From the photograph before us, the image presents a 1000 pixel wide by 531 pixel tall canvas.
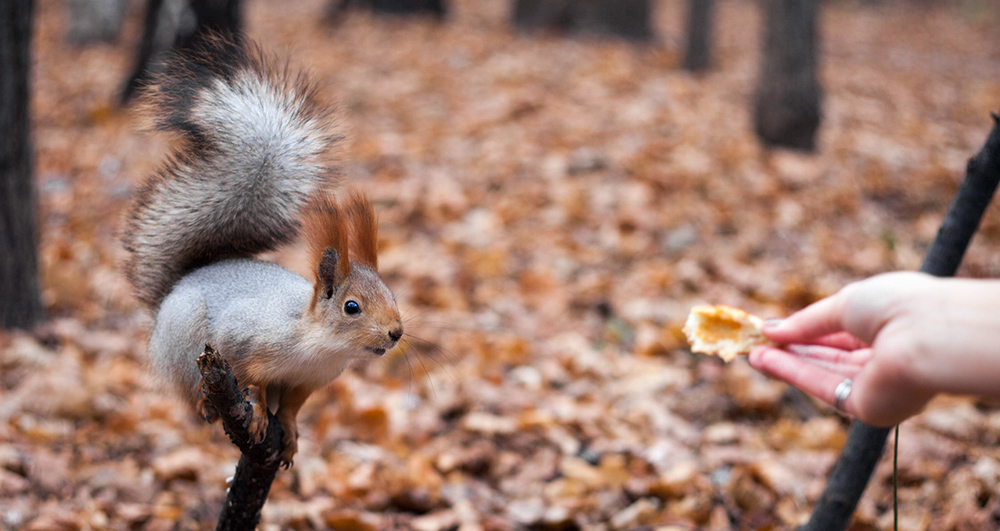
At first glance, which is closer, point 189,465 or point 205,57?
point 205,57

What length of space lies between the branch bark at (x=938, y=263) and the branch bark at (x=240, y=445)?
112cm

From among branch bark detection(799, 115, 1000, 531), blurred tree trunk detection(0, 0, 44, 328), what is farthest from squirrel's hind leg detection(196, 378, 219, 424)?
blurred tree trunk detection(0, 0, 44, 328)

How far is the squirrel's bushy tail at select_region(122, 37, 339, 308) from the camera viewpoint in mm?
1178

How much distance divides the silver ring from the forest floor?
0.94m

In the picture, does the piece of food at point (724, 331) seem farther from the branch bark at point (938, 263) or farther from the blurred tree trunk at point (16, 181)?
the blurred tree trunk at point (16, 181)

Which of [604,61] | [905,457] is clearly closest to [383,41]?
[604,61]

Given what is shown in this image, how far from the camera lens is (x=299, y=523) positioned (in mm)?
1878

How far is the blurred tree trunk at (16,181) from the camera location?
2.36 metres

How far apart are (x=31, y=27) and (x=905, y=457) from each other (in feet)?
9.93

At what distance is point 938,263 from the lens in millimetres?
1438

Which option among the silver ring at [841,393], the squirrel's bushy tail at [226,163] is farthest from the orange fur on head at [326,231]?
the silver ring at [841,393]

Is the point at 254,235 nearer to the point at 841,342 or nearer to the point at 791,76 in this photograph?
the point at 841,342

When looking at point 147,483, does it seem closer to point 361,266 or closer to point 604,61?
point 361,266

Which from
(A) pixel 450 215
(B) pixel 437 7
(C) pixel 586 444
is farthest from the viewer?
(B) pixel 437 7
